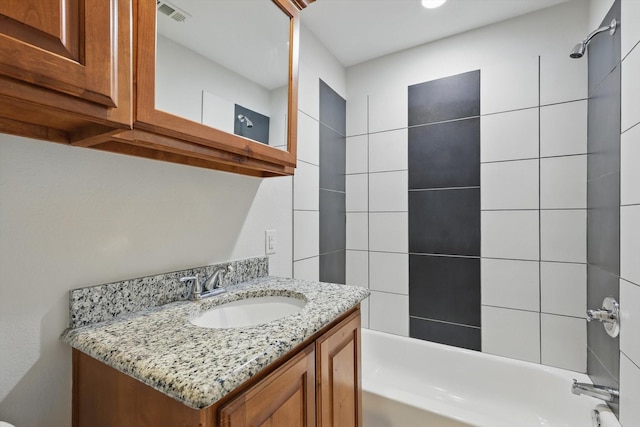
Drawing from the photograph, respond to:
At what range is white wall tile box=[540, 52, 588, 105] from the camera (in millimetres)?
1525

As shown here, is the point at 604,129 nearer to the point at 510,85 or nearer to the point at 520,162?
the point at 520,162

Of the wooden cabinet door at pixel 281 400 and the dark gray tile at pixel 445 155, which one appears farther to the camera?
the dark gray tile at pixel 445 155

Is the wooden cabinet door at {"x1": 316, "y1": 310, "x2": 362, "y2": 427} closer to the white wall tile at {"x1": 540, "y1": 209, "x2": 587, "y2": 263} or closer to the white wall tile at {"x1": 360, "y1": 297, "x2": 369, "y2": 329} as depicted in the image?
the white wall tile at {"x1": 360, "y1": 297, "x2": 369, "y2": 329}

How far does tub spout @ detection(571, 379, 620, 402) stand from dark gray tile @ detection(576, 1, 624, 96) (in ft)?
4.50

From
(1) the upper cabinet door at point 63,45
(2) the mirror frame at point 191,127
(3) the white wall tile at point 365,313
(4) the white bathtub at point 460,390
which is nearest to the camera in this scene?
(1) the upper cabinet door at point 63,45

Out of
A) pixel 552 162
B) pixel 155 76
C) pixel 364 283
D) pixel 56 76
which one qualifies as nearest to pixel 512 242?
pixel 552 162

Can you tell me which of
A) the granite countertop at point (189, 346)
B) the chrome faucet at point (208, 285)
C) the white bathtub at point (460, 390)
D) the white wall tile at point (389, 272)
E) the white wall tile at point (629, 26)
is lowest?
the white bathtub at point (460, 390)

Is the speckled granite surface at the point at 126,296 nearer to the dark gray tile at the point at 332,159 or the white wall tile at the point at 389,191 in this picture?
the dark gray tile at the point at 332,159

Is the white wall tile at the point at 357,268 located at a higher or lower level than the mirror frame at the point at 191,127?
lower

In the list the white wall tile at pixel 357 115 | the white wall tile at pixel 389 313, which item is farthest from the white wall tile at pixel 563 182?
the white wall tile at pixel 357 115

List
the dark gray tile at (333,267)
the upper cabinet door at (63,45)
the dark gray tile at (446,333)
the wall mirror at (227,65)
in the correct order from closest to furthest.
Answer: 1. the upper cabinet door at (63,45)
2. the wall mirror at (227,65)
3. the dark gray tile at (446,333)
4. the dark gray tile at (333,267)

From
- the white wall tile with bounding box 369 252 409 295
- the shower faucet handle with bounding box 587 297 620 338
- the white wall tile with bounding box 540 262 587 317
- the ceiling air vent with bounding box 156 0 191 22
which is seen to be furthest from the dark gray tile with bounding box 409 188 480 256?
the ceiling air vent with bounding box 156 0 191 22

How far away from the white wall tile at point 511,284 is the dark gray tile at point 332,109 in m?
1.33

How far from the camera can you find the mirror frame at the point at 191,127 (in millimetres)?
632
